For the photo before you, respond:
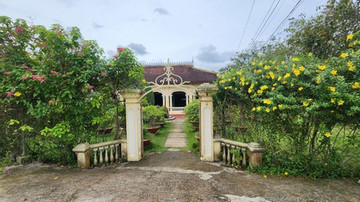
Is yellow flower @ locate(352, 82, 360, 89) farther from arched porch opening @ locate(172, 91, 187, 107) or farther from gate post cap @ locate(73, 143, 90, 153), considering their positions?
arched porch opening @ locate(172, 91, 187, 107)

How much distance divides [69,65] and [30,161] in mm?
2856

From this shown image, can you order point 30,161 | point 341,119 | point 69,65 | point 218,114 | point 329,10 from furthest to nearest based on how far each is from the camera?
point 329,10, point 218,114, point 30,161, point 69,65, point 341,119

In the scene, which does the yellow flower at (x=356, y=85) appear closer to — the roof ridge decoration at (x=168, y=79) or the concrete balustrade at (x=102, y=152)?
the concrete balustrade at (x=102, y=152)

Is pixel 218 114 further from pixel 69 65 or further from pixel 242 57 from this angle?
pixel 242 57

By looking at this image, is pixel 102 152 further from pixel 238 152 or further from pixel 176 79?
pixel 176 79

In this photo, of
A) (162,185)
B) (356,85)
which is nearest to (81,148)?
(162,185)

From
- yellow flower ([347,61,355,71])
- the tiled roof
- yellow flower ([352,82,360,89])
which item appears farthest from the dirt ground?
the tiled roof

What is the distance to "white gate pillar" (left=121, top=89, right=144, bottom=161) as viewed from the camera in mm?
4375

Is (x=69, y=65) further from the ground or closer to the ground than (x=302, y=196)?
further from the ground

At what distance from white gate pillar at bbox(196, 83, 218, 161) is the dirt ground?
439 mm

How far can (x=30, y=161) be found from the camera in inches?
Result: 168

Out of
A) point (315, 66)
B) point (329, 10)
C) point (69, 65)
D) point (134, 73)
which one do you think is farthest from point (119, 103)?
point (329, 10)

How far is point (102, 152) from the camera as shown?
436 centimetres

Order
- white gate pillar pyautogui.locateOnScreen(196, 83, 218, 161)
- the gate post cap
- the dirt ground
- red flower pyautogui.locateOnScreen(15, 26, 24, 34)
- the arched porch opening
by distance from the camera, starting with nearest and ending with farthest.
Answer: the dirt ground, red flower pyautogui.locateOnScreen(15, 26, 24, 34), the gate post cap, white gate pillar pyautogui.locateOnScreen(196, 83, 218, 161), the arched porch opening
